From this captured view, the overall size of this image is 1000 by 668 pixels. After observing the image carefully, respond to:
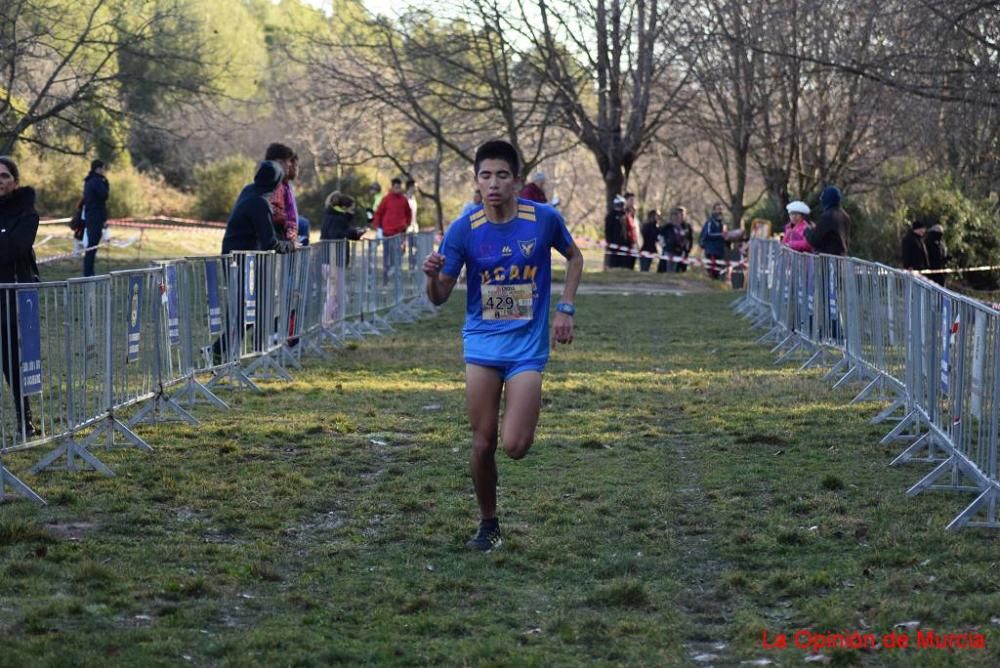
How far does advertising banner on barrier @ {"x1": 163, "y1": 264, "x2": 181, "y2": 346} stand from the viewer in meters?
11.2

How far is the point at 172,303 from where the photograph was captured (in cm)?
1138

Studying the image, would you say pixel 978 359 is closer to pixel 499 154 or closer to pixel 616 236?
pixel 499 154

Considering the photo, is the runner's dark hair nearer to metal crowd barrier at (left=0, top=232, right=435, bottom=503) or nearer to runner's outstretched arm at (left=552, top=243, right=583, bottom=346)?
runner's outstretched arm at (left=552, top=243, right=583, bottom=346)

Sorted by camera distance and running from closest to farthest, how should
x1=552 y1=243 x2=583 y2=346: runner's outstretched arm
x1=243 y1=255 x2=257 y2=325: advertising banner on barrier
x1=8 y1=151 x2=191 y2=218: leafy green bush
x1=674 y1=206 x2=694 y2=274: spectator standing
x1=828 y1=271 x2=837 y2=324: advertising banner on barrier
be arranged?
x1=552 y1=243 x2=583 y2=346: runner's outstretched arm
x1=243 y1=255 x2=257 y2=325: advertising banner on barrier
x1=828 y1=271 x2=837 y2=324: advertising banner on barrier
x1=674 y1=206 x2=694 y2=274: spectator standing
x1=8 y1=151 x2=191 y2=218: leafy green bush

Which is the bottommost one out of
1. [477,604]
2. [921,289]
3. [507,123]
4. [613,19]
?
[477,604]

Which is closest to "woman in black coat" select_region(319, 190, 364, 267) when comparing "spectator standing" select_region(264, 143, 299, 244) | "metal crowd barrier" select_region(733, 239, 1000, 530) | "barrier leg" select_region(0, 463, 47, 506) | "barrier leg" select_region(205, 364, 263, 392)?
"spectator standing" select_region(264, 143, 299, 244)

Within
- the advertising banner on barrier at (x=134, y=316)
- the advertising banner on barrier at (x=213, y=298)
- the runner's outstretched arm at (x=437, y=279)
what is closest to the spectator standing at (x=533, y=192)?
the advertising banner on barrier at (x=213, y=298)

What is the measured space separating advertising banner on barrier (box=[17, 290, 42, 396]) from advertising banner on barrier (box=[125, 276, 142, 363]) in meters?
1.34

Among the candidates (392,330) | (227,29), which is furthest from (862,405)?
(227,29)

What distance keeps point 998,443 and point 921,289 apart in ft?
5.89

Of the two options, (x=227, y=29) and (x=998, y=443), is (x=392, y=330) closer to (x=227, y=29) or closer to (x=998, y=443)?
(x=998, y=443)

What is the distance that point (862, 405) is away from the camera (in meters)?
12.8

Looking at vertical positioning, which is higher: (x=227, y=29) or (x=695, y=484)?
(x=227, y=29)

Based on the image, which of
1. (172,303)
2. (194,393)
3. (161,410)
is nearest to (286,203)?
(194,393)
